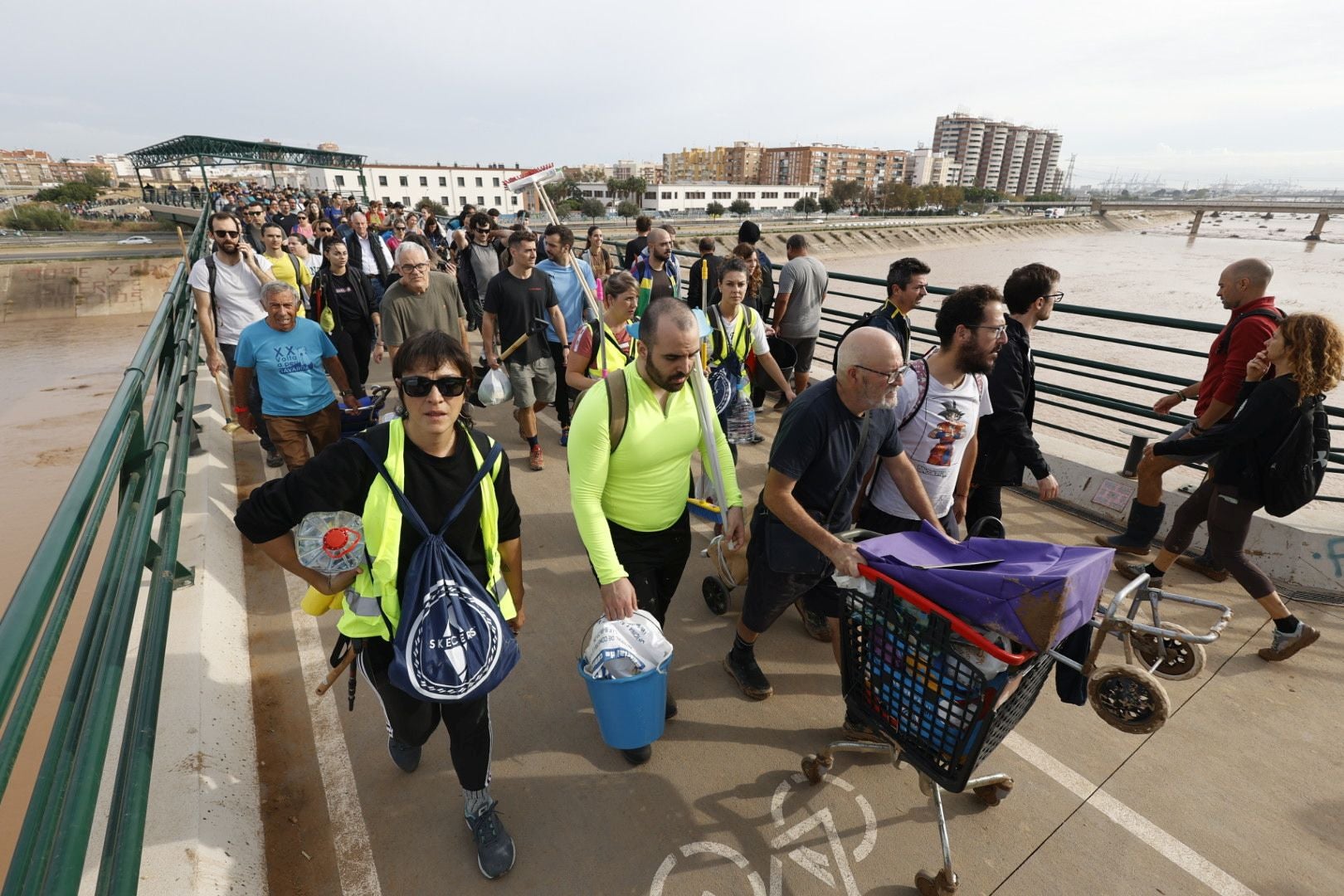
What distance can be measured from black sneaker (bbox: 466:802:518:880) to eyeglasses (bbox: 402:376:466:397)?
5.13 ft

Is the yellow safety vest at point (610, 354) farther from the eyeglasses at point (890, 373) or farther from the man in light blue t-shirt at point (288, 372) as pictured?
the eyeglasses at point (890, 373)

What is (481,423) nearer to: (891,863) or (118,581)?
(118,581)

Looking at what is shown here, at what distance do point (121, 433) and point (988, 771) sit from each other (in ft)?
12.3

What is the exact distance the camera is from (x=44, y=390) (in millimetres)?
12789

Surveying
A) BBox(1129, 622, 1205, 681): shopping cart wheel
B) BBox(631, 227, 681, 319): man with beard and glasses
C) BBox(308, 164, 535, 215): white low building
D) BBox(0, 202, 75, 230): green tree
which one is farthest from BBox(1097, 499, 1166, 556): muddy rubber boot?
BBox(308, 164, 535, 215): white low building

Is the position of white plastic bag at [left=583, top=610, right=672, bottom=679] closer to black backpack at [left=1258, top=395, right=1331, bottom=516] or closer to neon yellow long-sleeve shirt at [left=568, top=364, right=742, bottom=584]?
neon yellow long-sleeve shirt at [left=568, top=364, right=742, bottom=584]

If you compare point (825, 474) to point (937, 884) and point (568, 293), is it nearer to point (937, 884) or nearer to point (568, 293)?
point (937, 884)

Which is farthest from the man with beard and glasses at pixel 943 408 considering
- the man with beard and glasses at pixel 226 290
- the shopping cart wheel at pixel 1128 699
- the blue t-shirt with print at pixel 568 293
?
the man with beard and glasses at pixel 226 290

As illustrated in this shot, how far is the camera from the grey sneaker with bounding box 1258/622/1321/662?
322 centimetres

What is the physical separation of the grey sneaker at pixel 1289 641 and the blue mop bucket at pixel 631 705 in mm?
3252

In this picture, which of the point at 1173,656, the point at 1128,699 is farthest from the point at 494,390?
the point at 1173,656

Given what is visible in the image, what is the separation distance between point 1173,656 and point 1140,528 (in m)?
2.40

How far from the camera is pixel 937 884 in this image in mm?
2195

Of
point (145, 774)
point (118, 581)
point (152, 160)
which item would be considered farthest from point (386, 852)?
point (152, 160)
